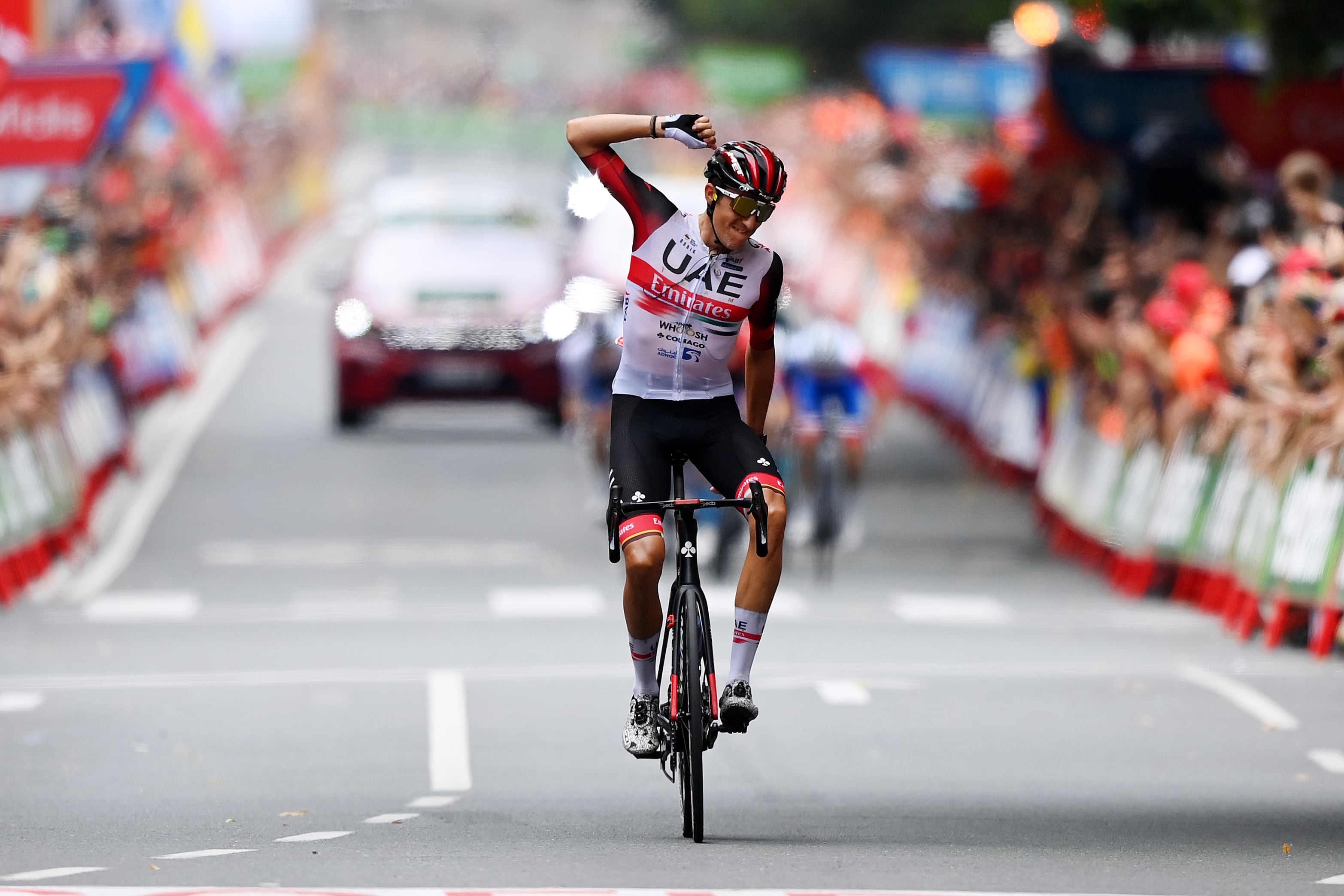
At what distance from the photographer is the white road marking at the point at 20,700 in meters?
12.9

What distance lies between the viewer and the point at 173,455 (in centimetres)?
2694

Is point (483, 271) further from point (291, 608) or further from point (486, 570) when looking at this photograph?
point (291, 608)

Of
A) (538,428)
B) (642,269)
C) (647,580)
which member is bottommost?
(538,428)

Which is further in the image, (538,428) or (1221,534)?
(538,428)

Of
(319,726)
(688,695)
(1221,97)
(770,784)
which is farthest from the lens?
(1221,97)

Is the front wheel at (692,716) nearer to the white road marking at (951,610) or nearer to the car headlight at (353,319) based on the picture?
the white road marking at (951,610)

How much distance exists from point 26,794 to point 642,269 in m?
2.93

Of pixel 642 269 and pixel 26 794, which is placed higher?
pixel 642 269

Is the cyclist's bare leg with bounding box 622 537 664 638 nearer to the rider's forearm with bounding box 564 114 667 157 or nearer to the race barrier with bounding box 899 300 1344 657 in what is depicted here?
the rider's forearm with bounding box 564 114 667 157

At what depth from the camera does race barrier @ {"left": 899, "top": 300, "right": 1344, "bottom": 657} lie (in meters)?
15.6

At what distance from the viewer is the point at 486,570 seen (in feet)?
65.9

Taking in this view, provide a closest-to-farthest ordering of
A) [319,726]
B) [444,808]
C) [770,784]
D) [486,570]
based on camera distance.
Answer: [444,808]
[770,784]
[319,726]
[486,570]

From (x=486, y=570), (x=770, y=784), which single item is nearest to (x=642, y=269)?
(x=770, y=784)

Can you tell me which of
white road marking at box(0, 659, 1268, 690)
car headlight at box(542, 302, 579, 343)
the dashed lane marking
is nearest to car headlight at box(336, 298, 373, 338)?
car headlight at box(542, 302, 579, 343)
